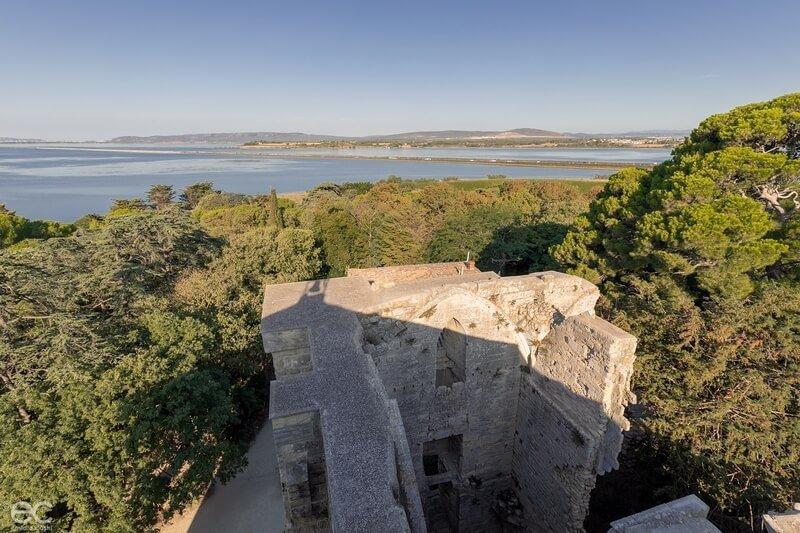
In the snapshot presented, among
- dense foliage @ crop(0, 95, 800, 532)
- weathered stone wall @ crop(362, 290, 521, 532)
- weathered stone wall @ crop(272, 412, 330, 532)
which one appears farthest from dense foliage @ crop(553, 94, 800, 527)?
weathered stone wall @ crop(272, 412, 330, 532)

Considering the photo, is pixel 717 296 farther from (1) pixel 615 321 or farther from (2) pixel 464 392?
(2) pixel 464 392

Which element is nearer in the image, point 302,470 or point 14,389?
point 302,470

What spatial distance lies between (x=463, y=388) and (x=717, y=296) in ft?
23.9

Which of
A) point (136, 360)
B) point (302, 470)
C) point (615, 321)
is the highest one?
point (615, 321)

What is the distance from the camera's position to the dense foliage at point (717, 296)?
6.61 meters

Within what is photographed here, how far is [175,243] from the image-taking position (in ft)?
58.2

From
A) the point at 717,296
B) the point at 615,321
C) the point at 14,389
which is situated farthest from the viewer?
the point at 717,296

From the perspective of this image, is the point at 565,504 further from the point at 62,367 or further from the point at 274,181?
the point at 274,181

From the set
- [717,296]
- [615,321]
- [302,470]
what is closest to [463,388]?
[302,470]

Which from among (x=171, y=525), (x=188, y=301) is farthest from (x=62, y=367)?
(x=188, y=301)

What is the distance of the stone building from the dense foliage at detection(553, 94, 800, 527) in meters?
1.48

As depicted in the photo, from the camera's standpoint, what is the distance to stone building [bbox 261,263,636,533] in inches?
195

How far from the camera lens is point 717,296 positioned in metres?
9.60

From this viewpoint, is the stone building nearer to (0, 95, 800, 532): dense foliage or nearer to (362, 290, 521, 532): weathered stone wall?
(362, 290, 521, 532): weathered stone wall
